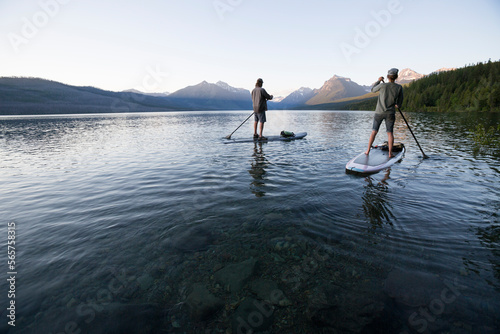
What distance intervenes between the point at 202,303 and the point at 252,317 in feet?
2.73

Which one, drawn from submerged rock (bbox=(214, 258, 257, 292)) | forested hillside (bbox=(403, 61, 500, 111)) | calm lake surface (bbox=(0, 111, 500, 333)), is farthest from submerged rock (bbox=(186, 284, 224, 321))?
forested hillside (bbox=(403, 61, 500, 111))

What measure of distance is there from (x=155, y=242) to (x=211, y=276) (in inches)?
71.6

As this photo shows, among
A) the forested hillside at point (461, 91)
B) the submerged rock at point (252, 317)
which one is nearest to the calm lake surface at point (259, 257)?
the submerged rock at point (252, 317)

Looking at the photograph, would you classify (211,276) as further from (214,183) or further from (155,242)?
(214,183)

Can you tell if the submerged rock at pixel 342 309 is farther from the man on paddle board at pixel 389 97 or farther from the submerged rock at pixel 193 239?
the man on paddle board at pixel 389 97

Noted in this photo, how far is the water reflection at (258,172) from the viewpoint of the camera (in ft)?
26.6

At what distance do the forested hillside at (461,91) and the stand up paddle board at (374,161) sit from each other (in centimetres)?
9445

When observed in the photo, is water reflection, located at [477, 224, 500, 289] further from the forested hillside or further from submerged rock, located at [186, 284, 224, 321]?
the forested hillside

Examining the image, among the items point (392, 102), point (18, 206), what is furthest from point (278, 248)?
point (392, 102)

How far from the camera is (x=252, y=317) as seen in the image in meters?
3.24

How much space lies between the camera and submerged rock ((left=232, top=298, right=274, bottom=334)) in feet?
10.1

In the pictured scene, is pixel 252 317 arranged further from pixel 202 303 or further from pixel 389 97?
pixel 389 97

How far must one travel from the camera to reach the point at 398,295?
11.2 ft

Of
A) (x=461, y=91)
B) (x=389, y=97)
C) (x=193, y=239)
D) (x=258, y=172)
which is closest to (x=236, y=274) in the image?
(x=193, y=239)
